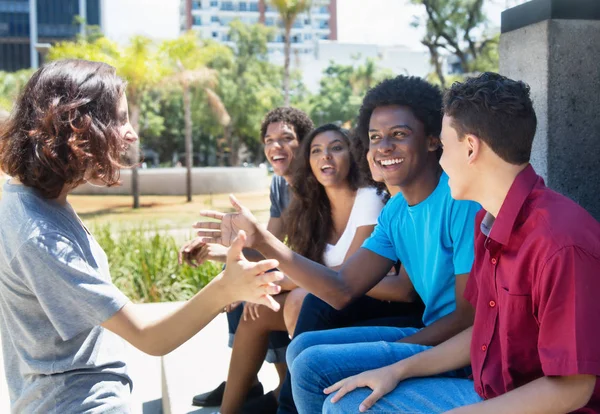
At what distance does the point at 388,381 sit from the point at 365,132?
132 cm

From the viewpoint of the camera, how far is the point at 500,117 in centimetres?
177

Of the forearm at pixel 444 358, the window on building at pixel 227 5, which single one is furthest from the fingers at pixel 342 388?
the window on building at pixel 227 5

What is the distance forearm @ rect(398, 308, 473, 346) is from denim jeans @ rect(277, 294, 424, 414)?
0.39 meters

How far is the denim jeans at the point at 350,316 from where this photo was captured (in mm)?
2615

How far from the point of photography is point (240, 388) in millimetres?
3168

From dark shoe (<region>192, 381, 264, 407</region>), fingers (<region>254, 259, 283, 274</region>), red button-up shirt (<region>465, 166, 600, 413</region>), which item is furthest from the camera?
A: dark shoe (<region>192, 381, 264, 407</region>)

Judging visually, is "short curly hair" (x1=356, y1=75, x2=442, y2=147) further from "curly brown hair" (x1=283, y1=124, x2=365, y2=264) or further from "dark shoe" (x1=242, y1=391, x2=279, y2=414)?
"dark shoe" (x1=242, y1=391, x2=279, y2=414)

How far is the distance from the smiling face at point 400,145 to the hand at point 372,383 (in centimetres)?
A: 86

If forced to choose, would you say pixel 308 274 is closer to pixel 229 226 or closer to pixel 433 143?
pixel 229 226

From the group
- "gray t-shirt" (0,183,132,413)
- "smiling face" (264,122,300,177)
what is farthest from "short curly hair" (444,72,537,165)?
"smiling face" (264,122,300,177)

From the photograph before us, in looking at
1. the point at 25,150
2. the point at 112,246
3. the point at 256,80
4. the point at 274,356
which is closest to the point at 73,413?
the point at 25,150

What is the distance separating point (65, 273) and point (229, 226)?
84 cm

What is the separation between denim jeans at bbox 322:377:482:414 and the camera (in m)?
1.87

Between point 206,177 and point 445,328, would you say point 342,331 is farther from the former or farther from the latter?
point 206,177
